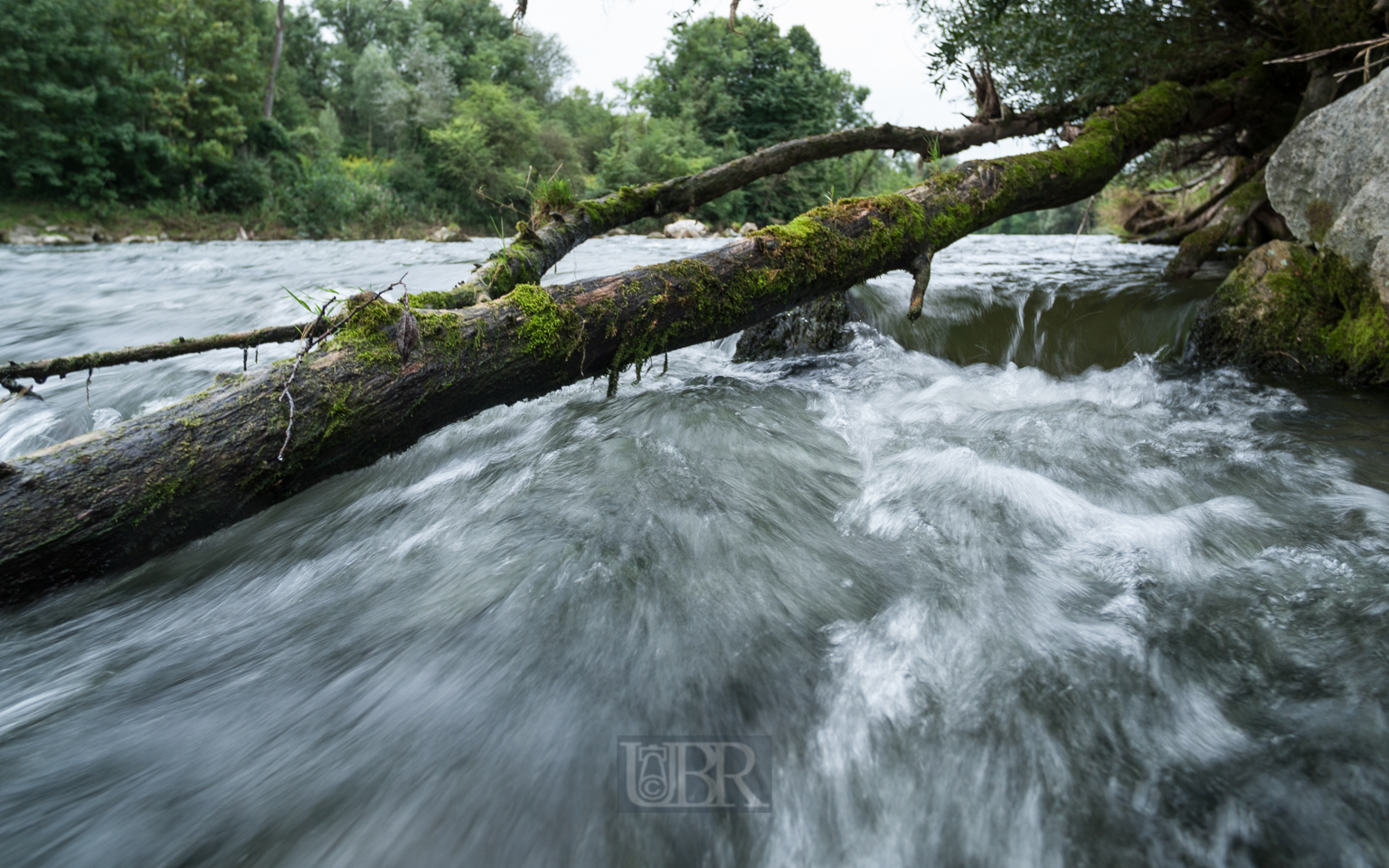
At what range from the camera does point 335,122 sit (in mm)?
43625

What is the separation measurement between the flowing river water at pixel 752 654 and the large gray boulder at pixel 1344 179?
3.65 ft

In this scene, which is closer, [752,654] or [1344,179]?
[752,654]

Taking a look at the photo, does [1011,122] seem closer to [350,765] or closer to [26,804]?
[350,765]

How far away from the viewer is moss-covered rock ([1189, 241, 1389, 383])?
4090 mm

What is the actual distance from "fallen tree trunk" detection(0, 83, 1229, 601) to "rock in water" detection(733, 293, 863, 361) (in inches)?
66.3

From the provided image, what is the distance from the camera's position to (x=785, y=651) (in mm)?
2025

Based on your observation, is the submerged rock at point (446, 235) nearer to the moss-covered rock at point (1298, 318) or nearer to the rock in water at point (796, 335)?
the rock in water at point (796, 335)

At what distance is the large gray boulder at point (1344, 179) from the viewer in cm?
382

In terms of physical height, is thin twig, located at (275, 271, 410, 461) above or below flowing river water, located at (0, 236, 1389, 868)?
above

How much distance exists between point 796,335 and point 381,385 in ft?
13.1

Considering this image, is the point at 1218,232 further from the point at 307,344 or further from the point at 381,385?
the point at 307,344

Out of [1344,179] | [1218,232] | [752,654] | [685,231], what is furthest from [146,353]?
[685,231]

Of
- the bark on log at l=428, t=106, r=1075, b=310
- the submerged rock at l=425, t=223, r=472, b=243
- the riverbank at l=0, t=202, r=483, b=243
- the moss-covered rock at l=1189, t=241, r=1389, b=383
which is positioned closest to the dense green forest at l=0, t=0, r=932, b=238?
the riverbank at l=0, t=202, r=483, b=243

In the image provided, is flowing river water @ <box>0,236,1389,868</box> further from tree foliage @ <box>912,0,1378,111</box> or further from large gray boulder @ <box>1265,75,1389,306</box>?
tree foliage @ <box>912,0,1378,111</box>
